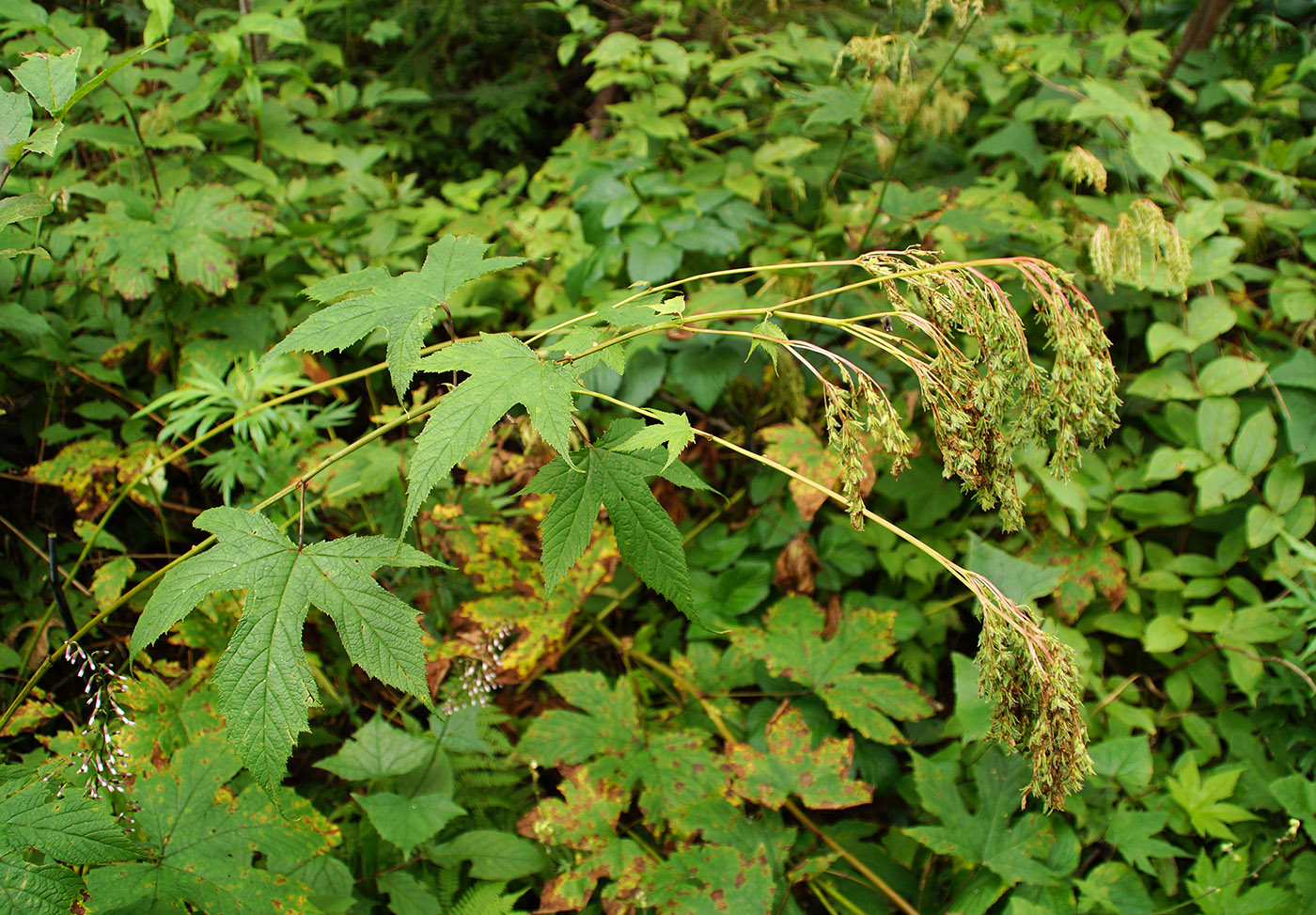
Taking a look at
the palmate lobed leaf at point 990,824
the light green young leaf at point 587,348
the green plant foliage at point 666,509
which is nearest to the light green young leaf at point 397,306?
the green plant foliage at point 666,509

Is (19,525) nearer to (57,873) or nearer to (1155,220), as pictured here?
(57,873)

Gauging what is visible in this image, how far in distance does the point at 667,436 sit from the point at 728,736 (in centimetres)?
118

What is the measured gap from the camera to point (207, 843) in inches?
52.1

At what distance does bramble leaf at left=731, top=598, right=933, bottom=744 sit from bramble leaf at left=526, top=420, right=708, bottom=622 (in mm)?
946

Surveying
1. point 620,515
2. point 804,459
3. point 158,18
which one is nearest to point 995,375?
point 620,515

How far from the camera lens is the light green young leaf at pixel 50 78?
3.78 ft

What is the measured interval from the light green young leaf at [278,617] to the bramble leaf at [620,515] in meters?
0.19

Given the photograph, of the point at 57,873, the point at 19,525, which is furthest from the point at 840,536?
the point at 19,525

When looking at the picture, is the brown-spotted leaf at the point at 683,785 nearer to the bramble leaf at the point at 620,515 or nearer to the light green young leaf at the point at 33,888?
the bramble leaf at the point at 620,515

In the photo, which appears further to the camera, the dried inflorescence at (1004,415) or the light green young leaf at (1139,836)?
the light green young leaf at (1139,836)

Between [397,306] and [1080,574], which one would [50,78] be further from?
[1080,574]

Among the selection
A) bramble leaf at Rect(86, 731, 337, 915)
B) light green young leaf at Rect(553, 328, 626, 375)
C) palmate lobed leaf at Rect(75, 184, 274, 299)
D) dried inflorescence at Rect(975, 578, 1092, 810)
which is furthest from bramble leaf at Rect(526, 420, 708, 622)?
palmate lobed leaf at Rect(75, 184, 274, 299)

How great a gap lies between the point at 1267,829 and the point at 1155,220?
1589 millimetres

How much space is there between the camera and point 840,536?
2.30 meters
